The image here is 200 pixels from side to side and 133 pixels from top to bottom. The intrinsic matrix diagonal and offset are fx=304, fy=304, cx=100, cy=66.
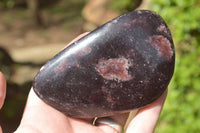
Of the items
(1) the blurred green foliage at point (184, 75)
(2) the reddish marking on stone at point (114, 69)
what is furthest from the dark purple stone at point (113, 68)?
(1) the blurred green foliage at point (184, 75)

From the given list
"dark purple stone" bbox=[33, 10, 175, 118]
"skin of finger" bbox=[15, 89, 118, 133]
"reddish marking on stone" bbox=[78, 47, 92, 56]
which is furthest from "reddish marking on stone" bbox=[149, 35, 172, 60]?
"skin of finger" bbox=[15, 89, 118, 133]

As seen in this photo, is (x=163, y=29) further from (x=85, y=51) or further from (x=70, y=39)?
(x=70, y=39)

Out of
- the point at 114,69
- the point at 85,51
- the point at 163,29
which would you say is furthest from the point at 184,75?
the point at 85,51

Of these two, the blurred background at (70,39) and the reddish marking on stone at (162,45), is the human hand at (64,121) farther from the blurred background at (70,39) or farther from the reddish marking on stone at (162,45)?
the blurred background at (70,39)

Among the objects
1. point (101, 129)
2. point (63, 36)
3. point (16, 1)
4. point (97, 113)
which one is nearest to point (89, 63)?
point (97, 113)

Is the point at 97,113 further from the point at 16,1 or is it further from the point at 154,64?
the point at 16,1
